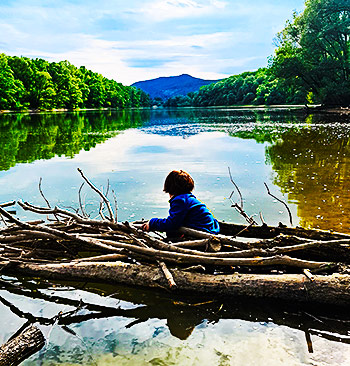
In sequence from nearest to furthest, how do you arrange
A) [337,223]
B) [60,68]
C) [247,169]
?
[337,223] < [247,169] < [60,68]

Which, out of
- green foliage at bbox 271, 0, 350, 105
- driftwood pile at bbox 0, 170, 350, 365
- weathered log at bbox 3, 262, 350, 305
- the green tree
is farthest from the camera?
the green tree

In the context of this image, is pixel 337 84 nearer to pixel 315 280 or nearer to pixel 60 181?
pixel 60 181

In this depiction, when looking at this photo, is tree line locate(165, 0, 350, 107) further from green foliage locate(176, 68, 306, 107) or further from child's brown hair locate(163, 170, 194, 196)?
child's brown hair locate(163, 170, 194, 196)

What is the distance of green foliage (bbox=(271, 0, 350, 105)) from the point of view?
1873 inches

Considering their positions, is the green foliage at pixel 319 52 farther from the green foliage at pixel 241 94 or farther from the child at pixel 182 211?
the child at pixel 182 211

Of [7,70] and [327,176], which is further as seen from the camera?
[7,70]

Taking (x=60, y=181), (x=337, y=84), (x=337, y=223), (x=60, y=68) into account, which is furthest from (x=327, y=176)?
(x=60, y=68)

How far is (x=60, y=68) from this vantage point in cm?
9238

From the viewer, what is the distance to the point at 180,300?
4629 millimetres

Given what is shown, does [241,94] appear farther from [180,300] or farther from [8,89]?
[180,300]

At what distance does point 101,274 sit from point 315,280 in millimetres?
2527

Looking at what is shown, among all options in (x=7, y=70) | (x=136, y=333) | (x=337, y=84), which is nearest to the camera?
(x=136, y=333)

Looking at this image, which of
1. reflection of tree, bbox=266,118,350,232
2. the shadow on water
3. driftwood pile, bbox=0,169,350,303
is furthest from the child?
reflection of tree, bbox=266,118,350,232

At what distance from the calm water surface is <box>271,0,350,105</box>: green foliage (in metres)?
35.2
